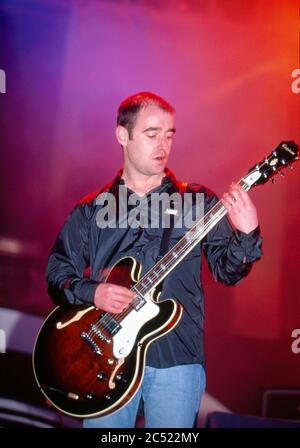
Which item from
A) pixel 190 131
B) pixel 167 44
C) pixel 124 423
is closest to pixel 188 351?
pixel 124 423

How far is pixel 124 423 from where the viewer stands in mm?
2055

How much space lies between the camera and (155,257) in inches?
85.4

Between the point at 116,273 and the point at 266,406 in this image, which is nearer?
the point at 116,273

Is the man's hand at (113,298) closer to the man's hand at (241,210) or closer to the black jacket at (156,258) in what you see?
the black jacket at (156,258)

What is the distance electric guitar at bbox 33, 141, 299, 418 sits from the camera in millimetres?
1970

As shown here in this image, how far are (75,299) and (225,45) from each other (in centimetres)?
193

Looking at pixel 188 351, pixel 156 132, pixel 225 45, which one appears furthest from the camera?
pixel 225 45

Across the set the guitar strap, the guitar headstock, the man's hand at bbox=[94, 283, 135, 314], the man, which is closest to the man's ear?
the man

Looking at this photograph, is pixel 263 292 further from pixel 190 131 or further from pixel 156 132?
pixel 156 132

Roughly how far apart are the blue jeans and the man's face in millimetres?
928

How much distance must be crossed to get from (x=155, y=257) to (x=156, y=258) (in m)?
0.01

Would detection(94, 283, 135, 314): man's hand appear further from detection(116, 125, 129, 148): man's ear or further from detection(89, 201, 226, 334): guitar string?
detection(116, 125, 129, 148): man's ear

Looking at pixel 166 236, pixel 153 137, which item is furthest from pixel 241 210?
pixel 153 137

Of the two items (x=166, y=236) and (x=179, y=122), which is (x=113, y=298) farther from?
(x=179, y=122)
